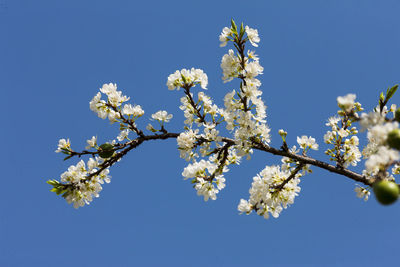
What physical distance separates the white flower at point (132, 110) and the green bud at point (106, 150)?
Answer: 1.86ft

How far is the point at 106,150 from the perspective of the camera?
509cm

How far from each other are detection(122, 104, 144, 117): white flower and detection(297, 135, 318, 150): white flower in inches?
99.1

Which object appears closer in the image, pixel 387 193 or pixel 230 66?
pixel 387 193

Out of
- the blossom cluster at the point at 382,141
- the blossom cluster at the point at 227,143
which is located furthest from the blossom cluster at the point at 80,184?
the blossom cluster at the point at 382,141

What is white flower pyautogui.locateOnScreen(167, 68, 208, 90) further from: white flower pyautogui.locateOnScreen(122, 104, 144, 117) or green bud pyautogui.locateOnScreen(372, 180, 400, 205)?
green bud pyautogui.locateOnScreen(372, 180, 400, 205)

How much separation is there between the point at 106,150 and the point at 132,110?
2.41ft

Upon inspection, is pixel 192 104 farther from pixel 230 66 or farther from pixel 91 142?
pixel 91 142

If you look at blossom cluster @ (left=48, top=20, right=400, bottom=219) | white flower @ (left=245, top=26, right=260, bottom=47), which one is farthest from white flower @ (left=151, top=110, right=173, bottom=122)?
white flower @ (left=245, top=26, right=260, bottom=47)

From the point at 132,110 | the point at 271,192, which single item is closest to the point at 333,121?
the point at 271,192

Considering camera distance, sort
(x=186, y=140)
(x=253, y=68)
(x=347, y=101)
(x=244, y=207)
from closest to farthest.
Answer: (x=347, y=101), (x=253, y=68), (x=186, y=140), (x=244, y=207)

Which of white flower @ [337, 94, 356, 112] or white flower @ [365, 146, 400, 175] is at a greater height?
white flower @ [337, 94, 356, 112]

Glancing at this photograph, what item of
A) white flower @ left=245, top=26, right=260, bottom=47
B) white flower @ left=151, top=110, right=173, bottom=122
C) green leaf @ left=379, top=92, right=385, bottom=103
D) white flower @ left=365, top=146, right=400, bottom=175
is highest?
white flower @ left=245, top=26, right=260, bottom=47

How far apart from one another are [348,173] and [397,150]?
1.73 meters

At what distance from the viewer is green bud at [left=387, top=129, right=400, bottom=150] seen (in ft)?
9.60
